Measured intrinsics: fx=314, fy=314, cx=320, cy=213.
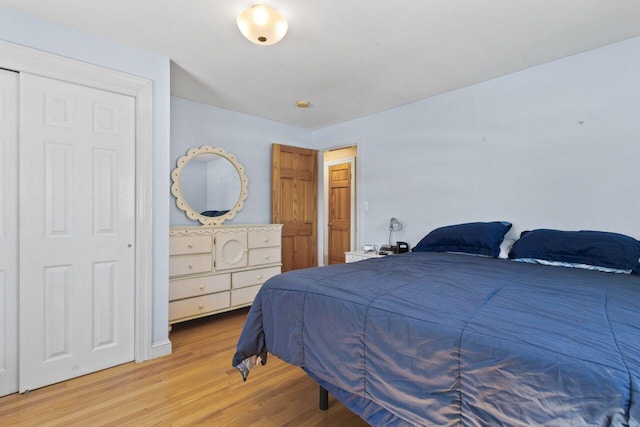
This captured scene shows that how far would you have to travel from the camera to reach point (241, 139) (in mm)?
3953

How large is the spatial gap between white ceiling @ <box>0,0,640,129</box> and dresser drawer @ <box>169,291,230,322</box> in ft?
6.93

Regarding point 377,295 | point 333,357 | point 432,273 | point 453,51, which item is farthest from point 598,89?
point 333,357

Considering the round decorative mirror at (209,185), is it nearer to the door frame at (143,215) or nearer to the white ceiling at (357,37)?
the white ceiling at (357,37)

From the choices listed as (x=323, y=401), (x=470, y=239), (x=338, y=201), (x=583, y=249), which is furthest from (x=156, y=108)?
(x=338, y=201)

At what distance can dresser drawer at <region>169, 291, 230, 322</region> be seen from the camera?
2990 millimetres

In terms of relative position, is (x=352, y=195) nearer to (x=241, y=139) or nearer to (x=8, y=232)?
(x=241, y=139)

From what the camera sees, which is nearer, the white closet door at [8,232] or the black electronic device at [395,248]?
the white closet door at [8,232]

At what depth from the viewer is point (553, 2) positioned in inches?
72.3

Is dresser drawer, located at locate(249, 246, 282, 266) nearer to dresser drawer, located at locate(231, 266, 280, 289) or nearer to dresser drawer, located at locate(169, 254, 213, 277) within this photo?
dresser drawer, located at locate(231, 266, 280, 289)

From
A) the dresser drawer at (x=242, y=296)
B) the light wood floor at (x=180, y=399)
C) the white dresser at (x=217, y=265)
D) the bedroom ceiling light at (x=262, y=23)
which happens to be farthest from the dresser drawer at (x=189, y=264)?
the bedroom ceiling light at (x=262, y=23)

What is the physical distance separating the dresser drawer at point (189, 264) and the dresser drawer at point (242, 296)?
42cm

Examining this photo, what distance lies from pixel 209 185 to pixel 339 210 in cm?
274

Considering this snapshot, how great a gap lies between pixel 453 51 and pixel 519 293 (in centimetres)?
189

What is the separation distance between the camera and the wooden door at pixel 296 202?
4.16 m
